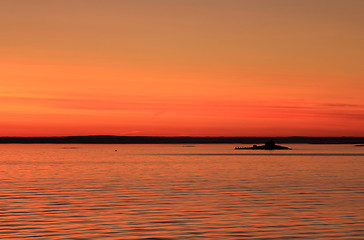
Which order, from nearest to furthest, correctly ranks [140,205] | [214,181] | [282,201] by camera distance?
1. [140,205]
2. [282,201]
3. [214,181]

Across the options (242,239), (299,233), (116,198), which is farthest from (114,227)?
(116,198)

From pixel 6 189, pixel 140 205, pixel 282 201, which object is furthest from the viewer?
pixel 6 189

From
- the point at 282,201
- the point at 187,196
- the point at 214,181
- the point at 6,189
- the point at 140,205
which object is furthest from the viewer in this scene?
the point at 214,181

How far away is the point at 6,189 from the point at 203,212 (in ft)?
89.1

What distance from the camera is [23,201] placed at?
158ft

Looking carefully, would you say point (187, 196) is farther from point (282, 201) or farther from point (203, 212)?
point (203, 212)

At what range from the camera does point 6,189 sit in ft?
197

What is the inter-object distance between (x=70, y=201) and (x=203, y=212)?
12.9 meters

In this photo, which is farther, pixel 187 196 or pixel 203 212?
pixel 187 196

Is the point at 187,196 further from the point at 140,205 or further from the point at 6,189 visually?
the point at 6,189

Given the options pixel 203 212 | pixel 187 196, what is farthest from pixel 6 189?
pixel 203 212

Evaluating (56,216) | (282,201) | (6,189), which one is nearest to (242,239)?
(56,216)

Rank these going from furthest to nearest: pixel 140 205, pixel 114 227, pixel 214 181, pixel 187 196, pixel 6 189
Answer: pixel 214 181 < pixel 6 189 < pixel 187 196 < pixel 140 205 < pixel 114 227

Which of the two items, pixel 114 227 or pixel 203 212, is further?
pixel 203 212
